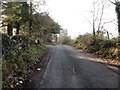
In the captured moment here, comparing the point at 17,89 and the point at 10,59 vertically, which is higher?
the point at 10,59

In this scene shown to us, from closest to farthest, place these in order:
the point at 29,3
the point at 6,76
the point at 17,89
Answer: the point at 17,89
the point at 6,76
the point at 29,3

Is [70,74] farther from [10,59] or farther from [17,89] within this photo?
[17,89]

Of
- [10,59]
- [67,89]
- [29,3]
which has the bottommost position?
[67,89]

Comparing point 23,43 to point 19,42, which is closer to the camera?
point 19,42

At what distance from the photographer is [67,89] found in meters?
11.9

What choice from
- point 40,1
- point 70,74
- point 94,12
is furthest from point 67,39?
point 70,74

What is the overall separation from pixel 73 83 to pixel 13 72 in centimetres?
318

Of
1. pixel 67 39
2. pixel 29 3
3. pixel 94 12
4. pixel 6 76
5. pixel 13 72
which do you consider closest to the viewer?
pixel 6 76

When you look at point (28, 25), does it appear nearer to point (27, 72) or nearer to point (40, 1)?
point (40, 1)

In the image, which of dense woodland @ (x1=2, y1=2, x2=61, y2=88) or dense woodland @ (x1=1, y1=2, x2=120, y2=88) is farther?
dense woodland @ (x1=1, y1=2, x2=120, y2=88)

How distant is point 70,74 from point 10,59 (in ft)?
11.6

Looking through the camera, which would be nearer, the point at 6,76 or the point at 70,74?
the point at 6,76

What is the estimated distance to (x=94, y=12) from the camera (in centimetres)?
4291

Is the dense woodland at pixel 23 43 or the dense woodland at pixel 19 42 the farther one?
the dense woodland at pixel 23 43
